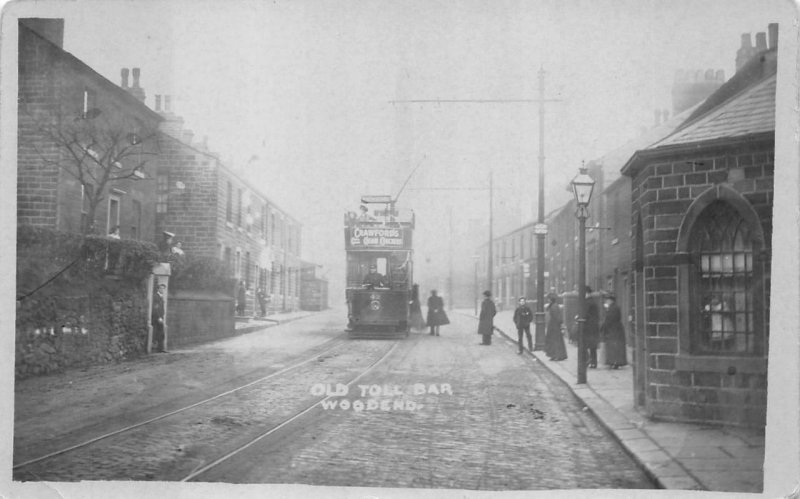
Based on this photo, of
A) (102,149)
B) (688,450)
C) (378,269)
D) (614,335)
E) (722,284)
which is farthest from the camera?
(378,269)

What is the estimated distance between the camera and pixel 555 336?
37.3 feet

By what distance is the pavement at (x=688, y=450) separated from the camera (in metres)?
4.35

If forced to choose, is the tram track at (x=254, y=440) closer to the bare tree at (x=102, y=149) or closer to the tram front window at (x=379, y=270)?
the bare tree at (x=102, y=149)

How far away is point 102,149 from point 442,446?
15.0 ft

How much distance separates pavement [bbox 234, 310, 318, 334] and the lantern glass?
505 cm

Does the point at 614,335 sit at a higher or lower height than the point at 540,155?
lower

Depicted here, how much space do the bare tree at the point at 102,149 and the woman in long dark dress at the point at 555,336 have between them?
791 cm

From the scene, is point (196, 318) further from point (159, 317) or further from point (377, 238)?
point (377, 238)

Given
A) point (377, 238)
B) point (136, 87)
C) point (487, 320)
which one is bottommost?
point (487, 320)

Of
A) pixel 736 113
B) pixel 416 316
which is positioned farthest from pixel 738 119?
pixel 416 316

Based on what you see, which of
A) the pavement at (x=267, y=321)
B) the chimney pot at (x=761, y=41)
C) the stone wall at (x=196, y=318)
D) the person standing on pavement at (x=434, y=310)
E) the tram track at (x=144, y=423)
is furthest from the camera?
the person standing on pavement at (x=434, y=310)

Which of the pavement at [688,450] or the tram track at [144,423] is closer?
the pavement at [688,450]

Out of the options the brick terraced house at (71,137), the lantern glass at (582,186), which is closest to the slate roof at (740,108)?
the lantern glass at (582,186)

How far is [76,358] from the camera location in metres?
7.94
